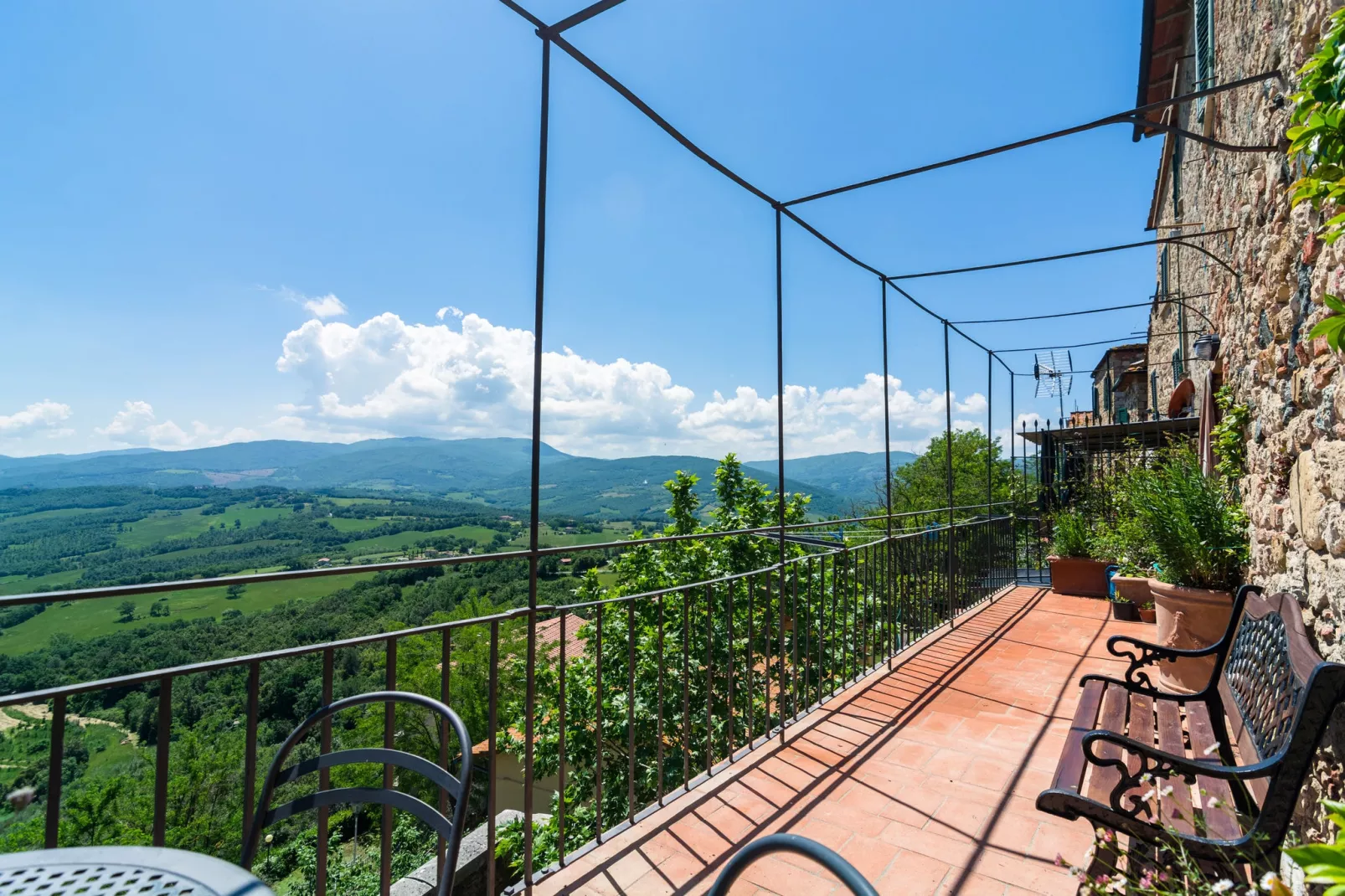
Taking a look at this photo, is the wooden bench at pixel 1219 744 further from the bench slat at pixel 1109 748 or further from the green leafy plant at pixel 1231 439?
the green leafy plant at pixel 1231 439

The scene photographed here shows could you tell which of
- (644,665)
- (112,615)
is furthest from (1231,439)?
(112,615)

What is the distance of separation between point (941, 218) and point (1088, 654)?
3.99 meters

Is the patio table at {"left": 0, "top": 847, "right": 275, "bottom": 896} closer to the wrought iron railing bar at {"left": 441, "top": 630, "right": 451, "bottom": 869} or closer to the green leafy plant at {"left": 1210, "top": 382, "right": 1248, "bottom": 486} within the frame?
the wrought iron railing bar at {"left": 441, "top": 630, "right": 451, "bottom": 869}

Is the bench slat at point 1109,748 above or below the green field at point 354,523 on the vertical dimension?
above

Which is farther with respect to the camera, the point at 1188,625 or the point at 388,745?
the point at 1188,625

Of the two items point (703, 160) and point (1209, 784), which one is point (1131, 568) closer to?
point (1209, 784)

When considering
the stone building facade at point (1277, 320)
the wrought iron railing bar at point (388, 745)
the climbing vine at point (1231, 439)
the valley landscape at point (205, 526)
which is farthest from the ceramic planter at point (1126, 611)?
the valley landscape at point (205, 526)

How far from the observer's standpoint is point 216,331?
34188mm

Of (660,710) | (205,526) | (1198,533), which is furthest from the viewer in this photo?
(205,526)

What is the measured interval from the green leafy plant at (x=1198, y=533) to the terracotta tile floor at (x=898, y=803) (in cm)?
76

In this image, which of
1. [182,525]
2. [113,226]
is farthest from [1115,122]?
[113,226]

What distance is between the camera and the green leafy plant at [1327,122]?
4.10 feet

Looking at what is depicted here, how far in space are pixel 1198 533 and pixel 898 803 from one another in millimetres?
2160

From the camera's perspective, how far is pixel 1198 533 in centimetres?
306
